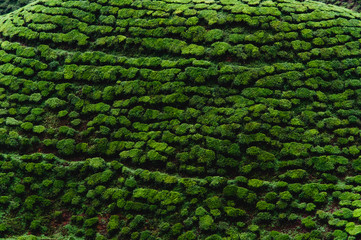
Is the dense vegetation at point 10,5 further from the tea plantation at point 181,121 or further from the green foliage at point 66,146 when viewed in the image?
the green foliage at point 66,146

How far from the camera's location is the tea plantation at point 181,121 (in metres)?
12.2

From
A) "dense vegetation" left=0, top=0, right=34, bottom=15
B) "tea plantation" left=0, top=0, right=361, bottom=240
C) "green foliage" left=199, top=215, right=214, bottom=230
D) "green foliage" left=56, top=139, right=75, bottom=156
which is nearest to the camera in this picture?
"green foliage" left=199, top=215, right=214, bottom=230

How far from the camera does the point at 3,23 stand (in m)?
19.7

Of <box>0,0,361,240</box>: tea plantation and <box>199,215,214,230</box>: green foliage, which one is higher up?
<box>0,0,361,240</box>: tea plantation

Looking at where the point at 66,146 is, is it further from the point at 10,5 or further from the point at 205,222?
the point at 10,5

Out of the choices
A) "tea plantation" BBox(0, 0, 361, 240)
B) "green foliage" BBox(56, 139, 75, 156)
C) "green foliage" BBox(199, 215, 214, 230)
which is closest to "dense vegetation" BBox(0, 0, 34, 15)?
"tea plantation" BBox(0, 0, 361, 240)

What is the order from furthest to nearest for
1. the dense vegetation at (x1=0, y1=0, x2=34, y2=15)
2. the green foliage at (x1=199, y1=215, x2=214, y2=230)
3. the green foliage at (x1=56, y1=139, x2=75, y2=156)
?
the dense vegetation at (x1=0, y1=0, x2=34, y2=15) → the green foliage at (x1=56, y1=139, x2=75, y2=156) → the green foliage at (x1=199, y1=215, x2=214, y2=230)

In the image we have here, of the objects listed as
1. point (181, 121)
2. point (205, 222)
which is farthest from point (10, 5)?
point (205, 222)

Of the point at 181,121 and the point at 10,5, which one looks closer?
the point at 181,121

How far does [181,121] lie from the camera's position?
47.7 ft

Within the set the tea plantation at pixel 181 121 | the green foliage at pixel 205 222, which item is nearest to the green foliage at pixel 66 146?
→ the tea plantation at pixel 181 121

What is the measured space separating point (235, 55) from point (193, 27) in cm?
270

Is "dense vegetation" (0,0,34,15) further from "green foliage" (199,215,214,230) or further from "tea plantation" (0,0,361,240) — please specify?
"green foliage" (199,215,214,230)

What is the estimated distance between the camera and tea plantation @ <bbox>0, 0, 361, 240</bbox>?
40.2 ft
